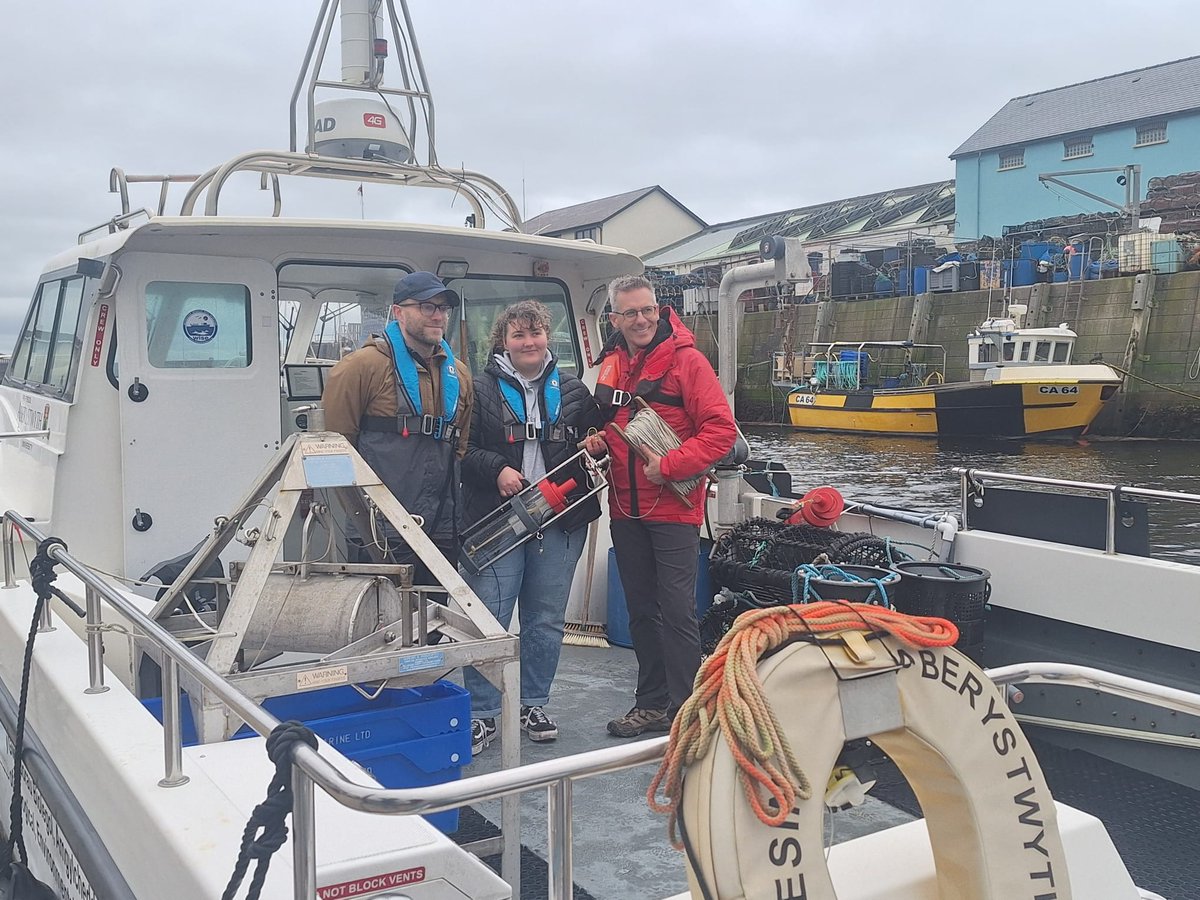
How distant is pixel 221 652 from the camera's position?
257 centimetres

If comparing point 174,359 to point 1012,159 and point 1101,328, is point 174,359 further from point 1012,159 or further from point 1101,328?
point 1012,159

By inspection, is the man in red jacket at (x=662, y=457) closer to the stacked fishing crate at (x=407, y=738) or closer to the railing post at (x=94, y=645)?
the stacked fishing crate at (x=407, y=738)

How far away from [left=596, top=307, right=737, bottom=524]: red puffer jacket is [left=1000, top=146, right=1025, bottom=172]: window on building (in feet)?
134

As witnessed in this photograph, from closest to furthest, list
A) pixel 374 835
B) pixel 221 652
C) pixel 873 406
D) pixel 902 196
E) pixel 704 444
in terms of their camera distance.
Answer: pixel 374 835, pixel 221 652, pixel 704 444, pixel 873 406, pixel 902 196

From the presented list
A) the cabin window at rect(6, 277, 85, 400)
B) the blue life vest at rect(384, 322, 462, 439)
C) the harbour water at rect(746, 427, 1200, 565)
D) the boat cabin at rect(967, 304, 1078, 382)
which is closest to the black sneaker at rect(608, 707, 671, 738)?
the blue life vest at rect(384, 322, 462, 439)

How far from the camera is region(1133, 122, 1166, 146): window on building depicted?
36.3m

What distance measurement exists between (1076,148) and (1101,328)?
14163 mm

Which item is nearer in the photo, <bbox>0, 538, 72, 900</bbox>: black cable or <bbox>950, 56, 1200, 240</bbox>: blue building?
<bbox>0, 538, 72, 900</bbox>: black cable

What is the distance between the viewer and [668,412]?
13.0 feet

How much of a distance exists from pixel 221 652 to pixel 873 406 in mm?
27056

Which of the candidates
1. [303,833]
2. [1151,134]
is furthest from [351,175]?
[1151,134]

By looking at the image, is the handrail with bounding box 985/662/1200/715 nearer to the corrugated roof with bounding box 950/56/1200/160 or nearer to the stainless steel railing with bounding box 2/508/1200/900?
the stainless steel railing with bounding box 2/508/1200/900

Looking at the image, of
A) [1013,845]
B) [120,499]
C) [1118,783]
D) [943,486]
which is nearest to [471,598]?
[1013,845]

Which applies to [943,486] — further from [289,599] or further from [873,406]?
[289,599]
